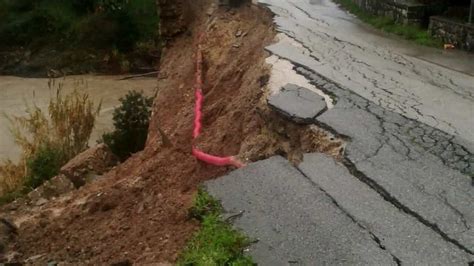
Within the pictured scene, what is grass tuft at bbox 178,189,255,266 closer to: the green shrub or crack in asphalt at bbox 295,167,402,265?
crack in asphalt at bbox 295,167,402,265

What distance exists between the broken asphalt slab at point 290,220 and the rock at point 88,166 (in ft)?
14.1

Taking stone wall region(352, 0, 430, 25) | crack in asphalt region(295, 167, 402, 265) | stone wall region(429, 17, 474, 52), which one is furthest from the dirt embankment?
stone wall region(352, 0, 430, 25)

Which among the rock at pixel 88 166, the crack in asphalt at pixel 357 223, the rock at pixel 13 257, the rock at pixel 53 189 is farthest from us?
the rock at pixel 88 166

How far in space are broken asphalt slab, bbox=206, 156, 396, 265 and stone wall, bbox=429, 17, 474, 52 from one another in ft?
26.1

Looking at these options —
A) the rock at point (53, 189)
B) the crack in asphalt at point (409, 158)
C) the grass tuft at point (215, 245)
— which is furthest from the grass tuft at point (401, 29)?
the grass tuft at point (215, 245)

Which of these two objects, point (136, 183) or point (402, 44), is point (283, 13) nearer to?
point (402, 44)

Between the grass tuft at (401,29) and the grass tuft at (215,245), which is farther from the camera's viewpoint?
the grass tuft at (401,29)

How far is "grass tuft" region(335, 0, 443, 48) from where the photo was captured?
40.2ft

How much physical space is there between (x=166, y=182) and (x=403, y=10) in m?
9.94

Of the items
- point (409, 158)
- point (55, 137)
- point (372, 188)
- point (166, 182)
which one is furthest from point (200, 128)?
point (55, 137)

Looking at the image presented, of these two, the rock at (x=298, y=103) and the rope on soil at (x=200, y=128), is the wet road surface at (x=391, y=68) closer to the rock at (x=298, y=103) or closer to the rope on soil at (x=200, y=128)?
the rock at (x=298, y=103)

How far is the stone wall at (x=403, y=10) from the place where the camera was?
13703 mm

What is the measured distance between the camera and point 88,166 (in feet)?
29.3

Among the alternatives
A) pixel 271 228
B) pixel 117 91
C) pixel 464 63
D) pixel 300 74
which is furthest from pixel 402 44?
pixel 117 91
